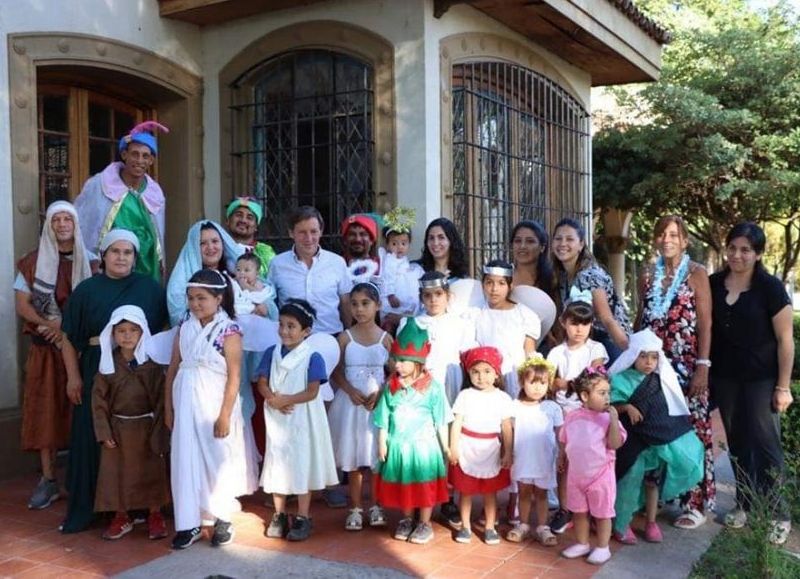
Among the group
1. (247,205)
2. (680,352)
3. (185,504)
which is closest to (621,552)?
(680,352)

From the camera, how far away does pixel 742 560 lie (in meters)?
4.05

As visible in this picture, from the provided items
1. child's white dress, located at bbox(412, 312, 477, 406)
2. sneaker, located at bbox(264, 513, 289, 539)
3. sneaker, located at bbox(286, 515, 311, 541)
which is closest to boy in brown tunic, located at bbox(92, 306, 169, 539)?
sneaker, located at bbox(264, 513, 289, 539)

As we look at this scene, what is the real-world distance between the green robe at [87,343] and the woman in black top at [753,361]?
10.7 feet

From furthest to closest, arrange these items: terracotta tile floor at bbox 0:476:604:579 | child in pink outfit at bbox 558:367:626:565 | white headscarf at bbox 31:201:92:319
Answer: white headscarf at bbox 31:201:92:319 → child in pink outfit at bbox 558:367:626:565 → terracotta tile floor at bbox 0:476:604:579

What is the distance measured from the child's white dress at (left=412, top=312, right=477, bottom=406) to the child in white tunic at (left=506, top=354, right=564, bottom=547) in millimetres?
405

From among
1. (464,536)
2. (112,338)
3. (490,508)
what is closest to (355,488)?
(464,536)

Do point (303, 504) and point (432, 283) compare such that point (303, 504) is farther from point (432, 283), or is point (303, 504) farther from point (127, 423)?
point (432, 283)

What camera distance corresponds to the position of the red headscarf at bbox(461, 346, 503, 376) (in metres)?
4.30

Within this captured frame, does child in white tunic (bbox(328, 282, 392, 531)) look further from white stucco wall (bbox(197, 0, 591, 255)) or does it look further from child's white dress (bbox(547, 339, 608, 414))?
white stucco wall (bbox(197, 0, 591, 255))

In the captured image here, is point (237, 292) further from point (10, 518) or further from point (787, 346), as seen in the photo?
point (787, 346)

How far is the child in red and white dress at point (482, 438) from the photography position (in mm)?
4289

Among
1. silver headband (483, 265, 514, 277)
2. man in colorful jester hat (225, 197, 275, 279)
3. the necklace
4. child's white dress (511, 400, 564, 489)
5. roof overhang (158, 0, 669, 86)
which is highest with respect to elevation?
roof overhang (158, 0, 669, 86)

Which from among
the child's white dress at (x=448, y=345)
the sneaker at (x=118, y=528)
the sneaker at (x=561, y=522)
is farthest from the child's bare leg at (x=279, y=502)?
the sneaker at (x=561, y=522)

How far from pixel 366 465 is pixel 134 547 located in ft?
4.24
